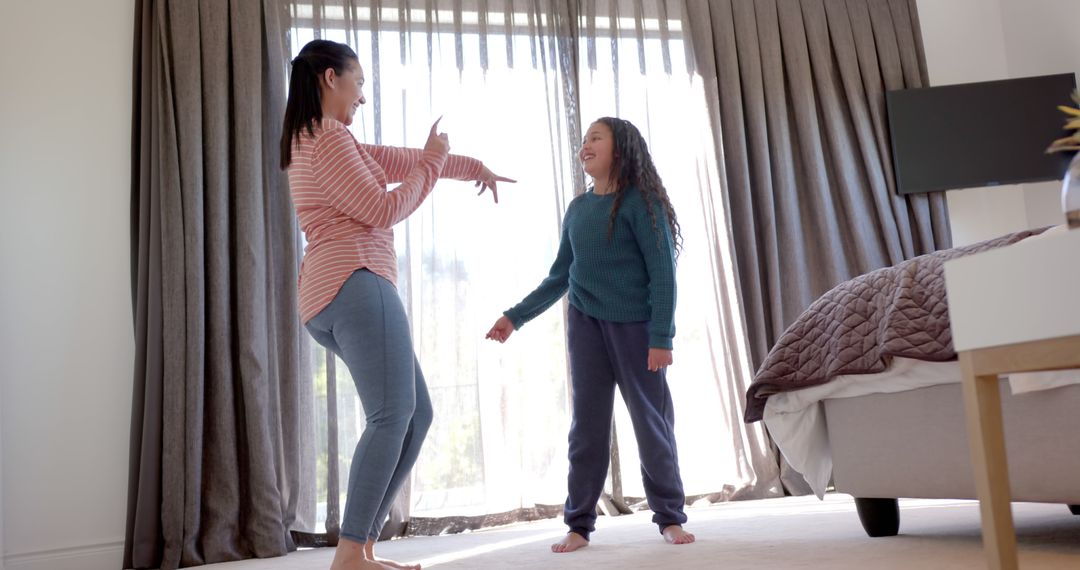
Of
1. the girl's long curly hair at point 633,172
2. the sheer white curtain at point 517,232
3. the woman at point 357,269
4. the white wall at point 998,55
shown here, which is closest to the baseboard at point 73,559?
the sheer white curtain at point 517,232

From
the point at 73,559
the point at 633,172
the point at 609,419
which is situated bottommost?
the point at 73,559

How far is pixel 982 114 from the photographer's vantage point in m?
3.83

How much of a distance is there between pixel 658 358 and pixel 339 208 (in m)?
0.85

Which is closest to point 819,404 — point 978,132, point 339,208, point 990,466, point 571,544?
point 571,544

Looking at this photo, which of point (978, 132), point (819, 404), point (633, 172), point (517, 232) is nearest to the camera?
point (819, 404)

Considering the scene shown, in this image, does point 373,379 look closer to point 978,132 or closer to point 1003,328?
point 1003,328

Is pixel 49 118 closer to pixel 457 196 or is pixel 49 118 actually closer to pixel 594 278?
pixel 457 196

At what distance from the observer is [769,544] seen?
82.7 inches

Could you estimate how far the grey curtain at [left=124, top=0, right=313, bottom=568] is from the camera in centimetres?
295

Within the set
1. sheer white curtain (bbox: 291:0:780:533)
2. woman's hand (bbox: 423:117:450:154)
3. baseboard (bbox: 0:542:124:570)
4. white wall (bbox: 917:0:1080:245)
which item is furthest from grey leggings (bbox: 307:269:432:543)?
white wall (bbox: 917:0:1080:245)

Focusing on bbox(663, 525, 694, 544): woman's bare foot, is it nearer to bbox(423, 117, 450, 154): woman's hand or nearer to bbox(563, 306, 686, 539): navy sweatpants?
bbox(563, 306, 686, 539): navy sweatpants

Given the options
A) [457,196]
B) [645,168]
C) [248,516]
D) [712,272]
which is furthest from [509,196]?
[248,516]

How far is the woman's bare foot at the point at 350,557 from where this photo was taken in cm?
180

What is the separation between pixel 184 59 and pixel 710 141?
6.73 ft
